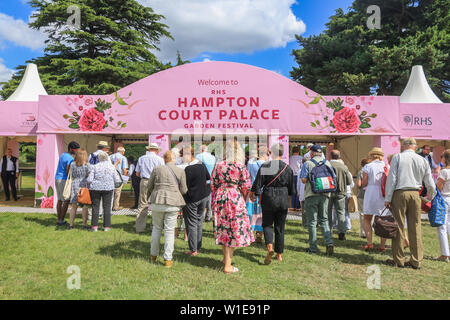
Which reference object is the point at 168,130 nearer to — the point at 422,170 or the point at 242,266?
the point at 242,266

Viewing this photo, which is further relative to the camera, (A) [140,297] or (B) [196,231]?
(B) [196,231]

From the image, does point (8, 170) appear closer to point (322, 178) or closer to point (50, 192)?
point (50, 192)

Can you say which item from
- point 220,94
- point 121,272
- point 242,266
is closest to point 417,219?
point 242,266

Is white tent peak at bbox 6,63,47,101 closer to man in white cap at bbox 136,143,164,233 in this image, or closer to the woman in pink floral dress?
man in white cap at bbox 136,143,164,233

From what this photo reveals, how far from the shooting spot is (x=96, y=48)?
73.2 feet

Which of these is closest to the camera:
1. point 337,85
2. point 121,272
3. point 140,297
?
point 140,297

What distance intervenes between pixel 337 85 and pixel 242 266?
685 inches

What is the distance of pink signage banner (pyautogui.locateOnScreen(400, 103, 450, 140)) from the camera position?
355 inches

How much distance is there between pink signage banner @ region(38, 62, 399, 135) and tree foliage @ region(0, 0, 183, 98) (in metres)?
12.9

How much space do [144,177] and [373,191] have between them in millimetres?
4521

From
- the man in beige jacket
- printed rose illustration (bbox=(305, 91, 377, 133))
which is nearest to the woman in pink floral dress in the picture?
the man in beige jacket

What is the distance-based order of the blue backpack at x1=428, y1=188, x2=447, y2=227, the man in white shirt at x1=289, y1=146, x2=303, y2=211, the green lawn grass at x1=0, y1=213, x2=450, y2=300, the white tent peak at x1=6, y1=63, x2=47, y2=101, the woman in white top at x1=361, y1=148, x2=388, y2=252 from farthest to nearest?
the white tent peak at x1=6, y1=63, x2=47, y2=101
the man in white shirt at x1=289, y1=146, x2=303, y2=211
the woman in white top at x1=361, y1=148, x2=388, y2=252
the blue backpack at x1=428, y1=188, x2=447, y2=227
the green lawn grass at x1=0, y1=213, x2=450, y2=300

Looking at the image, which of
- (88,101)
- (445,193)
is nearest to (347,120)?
(445,193)

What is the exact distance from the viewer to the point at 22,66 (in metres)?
22.6
